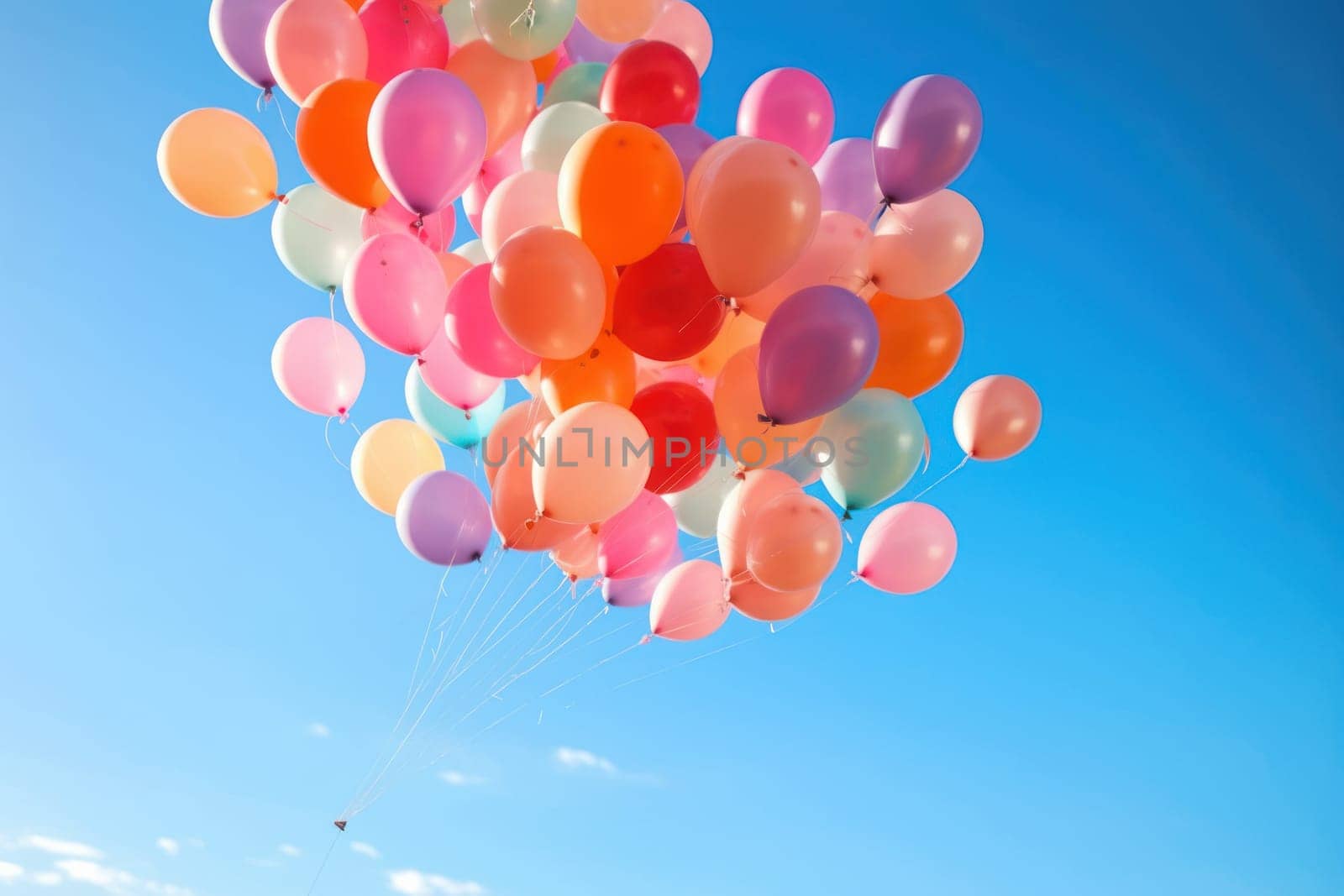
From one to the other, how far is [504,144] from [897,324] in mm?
1618

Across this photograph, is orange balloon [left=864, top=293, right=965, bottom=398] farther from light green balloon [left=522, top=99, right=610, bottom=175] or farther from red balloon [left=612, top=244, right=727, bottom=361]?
light green balloon [left=522, top=99, right=610, bottom=175]

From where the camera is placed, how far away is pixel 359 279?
3457mm

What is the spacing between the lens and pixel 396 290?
3.43 meters

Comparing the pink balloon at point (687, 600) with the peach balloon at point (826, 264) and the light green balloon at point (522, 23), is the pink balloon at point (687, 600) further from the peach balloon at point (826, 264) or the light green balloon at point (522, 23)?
the light green balloon at point (522, 23)

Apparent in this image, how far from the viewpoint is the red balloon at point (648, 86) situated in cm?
353

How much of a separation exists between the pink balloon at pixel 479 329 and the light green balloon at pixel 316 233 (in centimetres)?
70

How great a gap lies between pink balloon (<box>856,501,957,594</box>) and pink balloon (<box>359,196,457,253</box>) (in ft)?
6.30

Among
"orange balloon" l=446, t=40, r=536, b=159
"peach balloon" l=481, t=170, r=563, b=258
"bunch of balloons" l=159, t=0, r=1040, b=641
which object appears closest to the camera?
"bunch of balloons" l=159, t=0, r=1040, b=641

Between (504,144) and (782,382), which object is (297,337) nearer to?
(504,144)

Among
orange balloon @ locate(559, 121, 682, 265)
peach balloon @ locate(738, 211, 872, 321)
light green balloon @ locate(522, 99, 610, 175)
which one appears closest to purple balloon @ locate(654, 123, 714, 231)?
orange balloon @ locate(559, 121, 682, 265)

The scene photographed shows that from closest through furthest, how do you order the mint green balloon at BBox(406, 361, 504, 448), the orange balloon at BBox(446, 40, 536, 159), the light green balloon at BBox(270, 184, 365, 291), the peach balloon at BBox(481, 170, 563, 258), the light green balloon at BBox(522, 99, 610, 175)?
the peach balloon at BBox(481, 170, 563, 258) → the light green balloon at BBox(522, 99, 610, 175) → the orange balloon at BBox(446, 40, 536, 159) → the light green balloon at BBox(270, 184, 365, 291) → the mint green balloon at BBox(406, 361, 504, 448)

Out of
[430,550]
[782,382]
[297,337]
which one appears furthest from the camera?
[297,337]

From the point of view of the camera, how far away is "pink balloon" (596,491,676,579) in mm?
Answer: 3695

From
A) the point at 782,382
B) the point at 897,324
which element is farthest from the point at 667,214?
the point at 897,324
